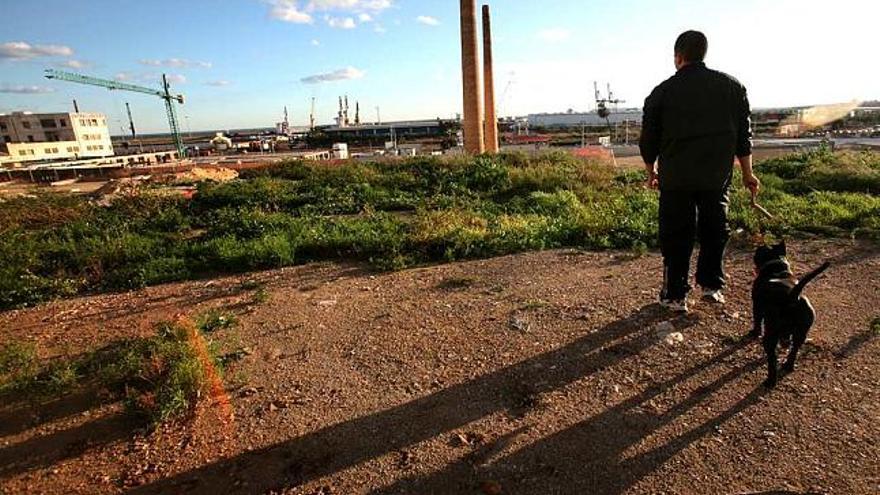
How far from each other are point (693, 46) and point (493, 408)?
2636 millimetres

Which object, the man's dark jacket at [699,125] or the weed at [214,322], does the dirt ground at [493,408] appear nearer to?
the weed at [214,322]

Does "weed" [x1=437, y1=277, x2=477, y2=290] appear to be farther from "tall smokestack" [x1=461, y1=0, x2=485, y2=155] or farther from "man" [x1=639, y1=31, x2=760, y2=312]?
"tall smokestack" [x1=461, y1=0, x2=485, y2=155]

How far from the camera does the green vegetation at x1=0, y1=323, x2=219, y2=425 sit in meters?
2.74

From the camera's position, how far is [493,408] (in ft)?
8.74

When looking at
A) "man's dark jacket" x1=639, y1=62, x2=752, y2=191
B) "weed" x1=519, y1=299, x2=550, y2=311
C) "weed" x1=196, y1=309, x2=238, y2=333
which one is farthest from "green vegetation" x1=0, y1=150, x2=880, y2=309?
"man's dark jacket" x1=639, y1=62, x2=752, y2=191

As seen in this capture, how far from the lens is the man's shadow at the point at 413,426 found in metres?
2.23

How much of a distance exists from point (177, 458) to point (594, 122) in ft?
400

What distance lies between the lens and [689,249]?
3527mm

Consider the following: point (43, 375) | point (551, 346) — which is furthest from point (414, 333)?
point (43, 375)

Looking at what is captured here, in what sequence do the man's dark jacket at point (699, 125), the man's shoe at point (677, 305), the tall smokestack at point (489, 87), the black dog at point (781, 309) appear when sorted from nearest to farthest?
the black dog at point (781, 309) → the man's dark jacket at point (699, 125) → the man's shoe at point (677, 305) → the tall smokestack at point (489, 87)

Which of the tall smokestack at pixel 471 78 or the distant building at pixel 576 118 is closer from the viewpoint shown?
the tall smokestack at pixel 471 78

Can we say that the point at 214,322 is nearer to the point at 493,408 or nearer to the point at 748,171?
the point at 493,408

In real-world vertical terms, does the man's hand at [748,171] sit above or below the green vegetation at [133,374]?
above

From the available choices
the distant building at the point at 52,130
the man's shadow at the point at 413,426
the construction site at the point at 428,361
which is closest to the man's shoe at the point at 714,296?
the construction site at the point at 428,361
